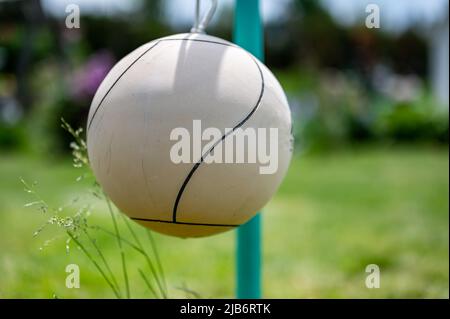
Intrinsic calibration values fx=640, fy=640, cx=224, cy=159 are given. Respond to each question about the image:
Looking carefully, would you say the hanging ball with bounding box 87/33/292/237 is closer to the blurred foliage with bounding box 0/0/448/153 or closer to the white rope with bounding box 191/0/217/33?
the white rope with bounding box 191/0/217/33

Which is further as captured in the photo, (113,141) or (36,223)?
(36,223)

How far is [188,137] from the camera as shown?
2088 mm

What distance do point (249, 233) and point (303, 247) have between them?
7.85ft

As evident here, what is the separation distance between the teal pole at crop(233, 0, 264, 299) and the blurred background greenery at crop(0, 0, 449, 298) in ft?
1.88

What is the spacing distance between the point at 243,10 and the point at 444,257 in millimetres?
2651

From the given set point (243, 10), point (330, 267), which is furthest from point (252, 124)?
point (330, 267)

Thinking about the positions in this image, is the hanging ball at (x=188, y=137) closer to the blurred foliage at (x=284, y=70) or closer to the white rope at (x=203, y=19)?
the white rope at (x=203, y=19)

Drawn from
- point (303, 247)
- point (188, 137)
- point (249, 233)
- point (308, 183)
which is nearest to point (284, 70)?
point (308, 183)

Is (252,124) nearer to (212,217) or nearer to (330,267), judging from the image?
(212,217)

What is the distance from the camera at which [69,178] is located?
8406mm

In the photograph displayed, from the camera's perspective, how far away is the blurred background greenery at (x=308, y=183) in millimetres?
4043

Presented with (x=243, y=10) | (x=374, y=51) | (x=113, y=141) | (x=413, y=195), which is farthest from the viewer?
(x=374, y=51)

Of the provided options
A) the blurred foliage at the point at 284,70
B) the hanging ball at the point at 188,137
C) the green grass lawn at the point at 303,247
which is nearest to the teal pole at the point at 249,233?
the hanging ball at the point at 188,137
